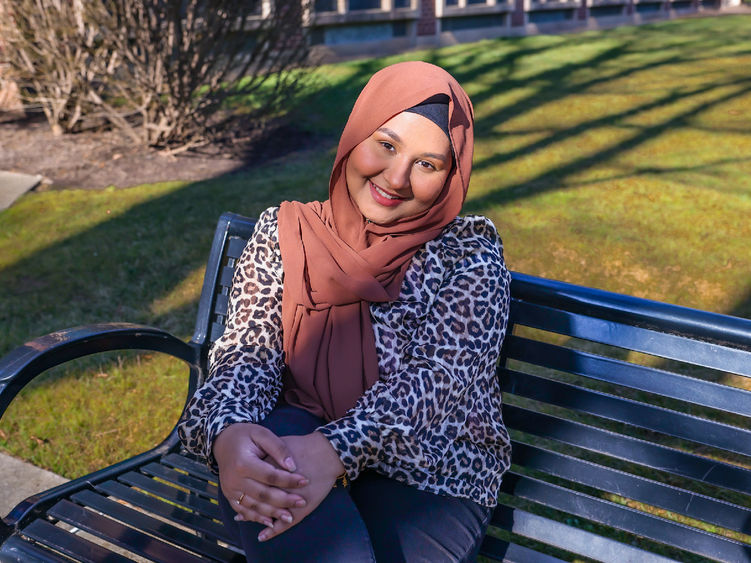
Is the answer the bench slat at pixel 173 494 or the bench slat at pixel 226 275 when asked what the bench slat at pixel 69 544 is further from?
the bench slat at pixel 226 275

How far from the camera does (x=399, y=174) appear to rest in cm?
193

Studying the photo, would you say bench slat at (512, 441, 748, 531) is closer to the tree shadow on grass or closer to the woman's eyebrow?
the woman's eyebrow

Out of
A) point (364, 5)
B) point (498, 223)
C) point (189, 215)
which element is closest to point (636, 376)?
point (498, 223)

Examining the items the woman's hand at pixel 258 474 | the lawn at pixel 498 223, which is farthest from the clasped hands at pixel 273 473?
the lawn at pixel 498 223

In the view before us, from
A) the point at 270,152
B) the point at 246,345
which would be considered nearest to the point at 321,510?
the point at 246,345

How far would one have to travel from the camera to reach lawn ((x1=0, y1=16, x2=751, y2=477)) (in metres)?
3.75

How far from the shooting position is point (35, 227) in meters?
5.90

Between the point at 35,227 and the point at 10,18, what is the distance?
2.88 meters

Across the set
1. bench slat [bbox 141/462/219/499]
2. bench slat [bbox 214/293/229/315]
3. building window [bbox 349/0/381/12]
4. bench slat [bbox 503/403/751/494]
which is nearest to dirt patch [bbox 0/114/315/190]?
bench slat [bbox 214/293/229/315]

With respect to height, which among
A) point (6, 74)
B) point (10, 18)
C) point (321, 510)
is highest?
point (10, 18)

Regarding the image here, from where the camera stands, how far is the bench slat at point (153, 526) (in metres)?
2.07

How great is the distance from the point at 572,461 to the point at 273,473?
0.89 m

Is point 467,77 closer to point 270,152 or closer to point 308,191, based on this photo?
point 270,152

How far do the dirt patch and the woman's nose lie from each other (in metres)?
5.41
